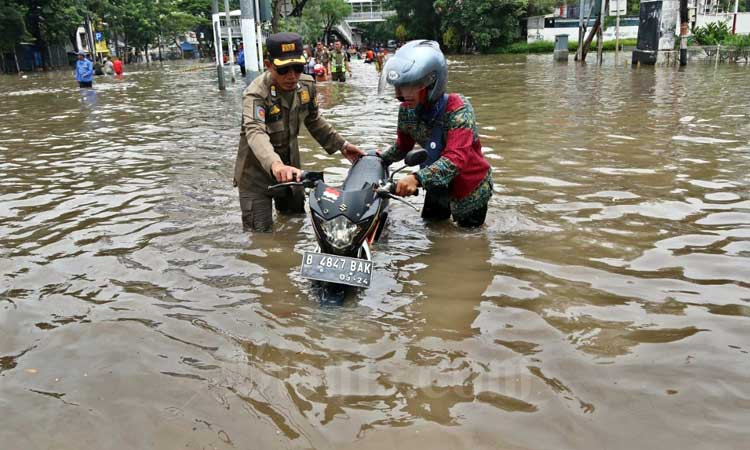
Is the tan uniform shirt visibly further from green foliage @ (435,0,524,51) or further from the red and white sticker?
green foliage @ (435,0,524,51)

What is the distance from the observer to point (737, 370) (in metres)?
3.12

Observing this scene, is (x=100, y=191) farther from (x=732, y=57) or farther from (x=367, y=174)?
(x=732, y=57)

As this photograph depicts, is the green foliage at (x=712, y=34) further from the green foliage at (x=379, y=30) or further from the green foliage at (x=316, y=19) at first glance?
the green foliage at (x=379, y=30)

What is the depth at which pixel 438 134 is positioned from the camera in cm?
485

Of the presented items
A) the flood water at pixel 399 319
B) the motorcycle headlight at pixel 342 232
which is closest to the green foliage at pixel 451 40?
the flood water at pixel 399 319

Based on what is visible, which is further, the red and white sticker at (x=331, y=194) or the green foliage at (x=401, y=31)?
the green foliage at (x=401, y=31)

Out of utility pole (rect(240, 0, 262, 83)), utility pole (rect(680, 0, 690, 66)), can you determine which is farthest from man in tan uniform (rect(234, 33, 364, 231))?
utility pole (rect(680, 0, 690, 66))

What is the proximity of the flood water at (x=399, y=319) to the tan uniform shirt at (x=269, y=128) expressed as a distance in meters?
0.62

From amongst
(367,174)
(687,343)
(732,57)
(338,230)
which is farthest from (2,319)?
(732,57)

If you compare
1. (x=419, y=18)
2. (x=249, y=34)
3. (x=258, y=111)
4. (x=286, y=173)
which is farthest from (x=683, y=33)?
(x=419, y=18)

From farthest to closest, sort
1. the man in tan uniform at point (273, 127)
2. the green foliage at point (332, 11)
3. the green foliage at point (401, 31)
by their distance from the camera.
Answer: the green foliage at point (332, 11) < the green foliage at point (401, 31) < the man in tan uniform at point (273, 127)

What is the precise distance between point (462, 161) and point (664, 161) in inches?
176

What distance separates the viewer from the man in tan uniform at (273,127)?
4.74 m

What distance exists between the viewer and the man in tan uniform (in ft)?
15.5
